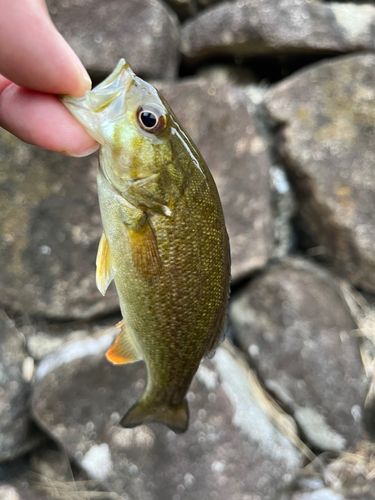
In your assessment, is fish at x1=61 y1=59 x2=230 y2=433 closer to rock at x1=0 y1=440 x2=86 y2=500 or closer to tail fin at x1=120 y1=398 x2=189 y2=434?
tail fin at x1=120 y1=398 x2=189 y2=434

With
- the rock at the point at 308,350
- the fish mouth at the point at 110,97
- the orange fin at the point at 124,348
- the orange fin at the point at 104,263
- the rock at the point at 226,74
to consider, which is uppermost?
the fish mouth at the point at 110,97

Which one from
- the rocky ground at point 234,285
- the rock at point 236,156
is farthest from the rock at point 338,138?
the rock at point 236,156

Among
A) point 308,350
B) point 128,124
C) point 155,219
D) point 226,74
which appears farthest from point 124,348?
point 226,74

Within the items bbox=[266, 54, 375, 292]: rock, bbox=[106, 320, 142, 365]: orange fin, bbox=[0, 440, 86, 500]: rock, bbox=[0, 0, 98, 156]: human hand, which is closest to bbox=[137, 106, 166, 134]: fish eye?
bbox=[0, 0, 98, 156]: human hand

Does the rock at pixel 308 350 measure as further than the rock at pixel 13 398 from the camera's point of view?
Yes

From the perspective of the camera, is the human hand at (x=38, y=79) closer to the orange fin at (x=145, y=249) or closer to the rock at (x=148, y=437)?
the orange fin at (x=145, y=249)

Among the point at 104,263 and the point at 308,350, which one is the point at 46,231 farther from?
the point at 308,350
